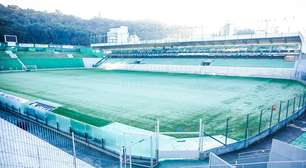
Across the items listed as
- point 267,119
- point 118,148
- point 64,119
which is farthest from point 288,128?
point 64,119

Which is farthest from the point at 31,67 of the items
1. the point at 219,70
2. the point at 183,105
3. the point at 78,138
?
the point at 78,138

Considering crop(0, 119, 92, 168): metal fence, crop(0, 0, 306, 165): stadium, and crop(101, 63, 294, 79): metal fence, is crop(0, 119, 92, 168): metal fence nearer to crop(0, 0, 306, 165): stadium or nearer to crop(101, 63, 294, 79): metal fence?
crop(0, 0, 306, 165): stadium

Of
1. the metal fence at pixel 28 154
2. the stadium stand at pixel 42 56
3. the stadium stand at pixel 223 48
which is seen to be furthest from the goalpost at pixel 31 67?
the metal fence at pixel 28 154

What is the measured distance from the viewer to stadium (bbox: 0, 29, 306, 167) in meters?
8.61

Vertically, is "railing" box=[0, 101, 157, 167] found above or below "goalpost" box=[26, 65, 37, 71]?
below

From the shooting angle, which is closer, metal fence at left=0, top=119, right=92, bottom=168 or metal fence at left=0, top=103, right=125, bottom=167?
metal fence at left=0, top=119, right=92, bottom=168

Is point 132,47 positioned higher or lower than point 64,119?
higher

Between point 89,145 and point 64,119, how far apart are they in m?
1.97

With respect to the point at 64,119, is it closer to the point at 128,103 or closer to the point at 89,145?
the point at 89,145

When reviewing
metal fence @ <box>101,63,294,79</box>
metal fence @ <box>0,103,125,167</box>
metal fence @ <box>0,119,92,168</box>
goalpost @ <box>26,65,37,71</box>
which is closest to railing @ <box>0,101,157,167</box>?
metal fence @ <box>0,103,125,167</box>

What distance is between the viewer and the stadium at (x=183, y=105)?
8.61m

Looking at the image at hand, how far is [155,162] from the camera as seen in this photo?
7812mm

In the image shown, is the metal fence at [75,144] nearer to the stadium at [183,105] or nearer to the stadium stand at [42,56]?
the stadium at [183,105]

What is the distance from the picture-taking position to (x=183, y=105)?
53.5 feet
